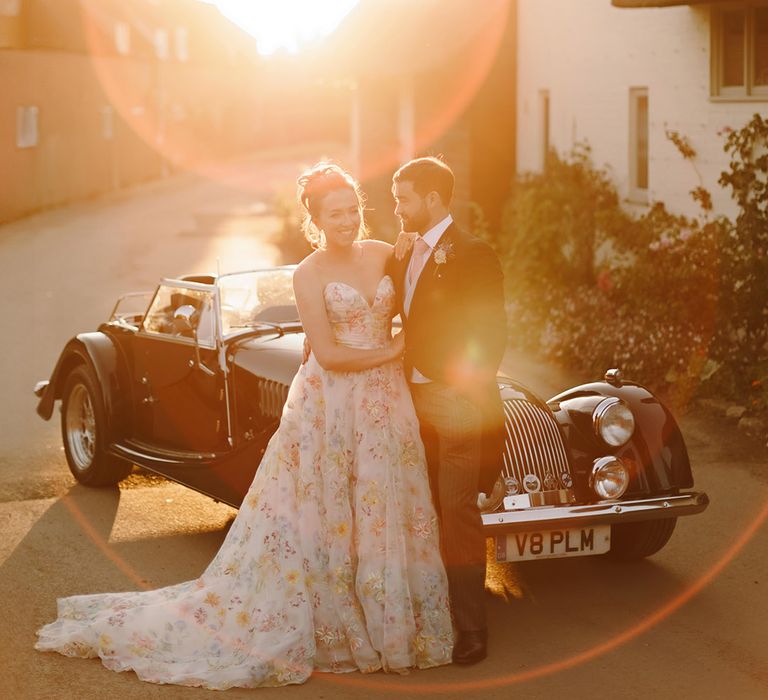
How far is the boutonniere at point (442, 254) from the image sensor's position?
5.18 m

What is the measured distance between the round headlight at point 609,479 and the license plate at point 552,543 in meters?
0.20

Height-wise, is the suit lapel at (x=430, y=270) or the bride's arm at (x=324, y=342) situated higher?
the suit lapel at (x=430, y=270)

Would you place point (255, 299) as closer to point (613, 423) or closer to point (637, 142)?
point (613, 423)

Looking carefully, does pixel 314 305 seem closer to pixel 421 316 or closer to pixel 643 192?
pixel 421 316

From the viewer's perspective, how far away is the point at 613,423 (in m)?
6.16

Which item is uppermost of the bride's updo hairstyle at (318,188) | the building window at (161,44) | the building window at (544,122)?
the building window at (161,44)

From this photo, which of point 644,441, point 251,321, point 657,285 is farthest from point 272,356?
point 657,285

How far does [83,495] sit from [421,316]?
3.65 meters

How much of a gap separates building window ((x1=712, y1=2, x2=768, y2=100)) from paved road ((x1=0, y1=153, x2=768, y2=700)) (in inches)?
138

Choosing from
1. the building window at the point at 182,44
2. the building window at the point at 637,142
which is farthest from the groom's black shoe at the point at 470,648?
the building window at the point at 182,44

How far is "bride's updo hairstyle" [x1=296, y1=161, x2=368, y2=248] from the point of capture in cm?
536

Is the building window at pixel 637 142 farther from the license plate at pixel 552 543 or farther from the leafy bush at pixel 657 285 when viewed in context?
the license plate at pixel 552 543

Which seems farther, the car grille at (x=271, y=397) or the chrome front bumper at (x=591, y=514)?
the car grille at (x=271, y=397)

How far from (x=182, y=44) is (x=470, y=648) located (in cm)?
5477
